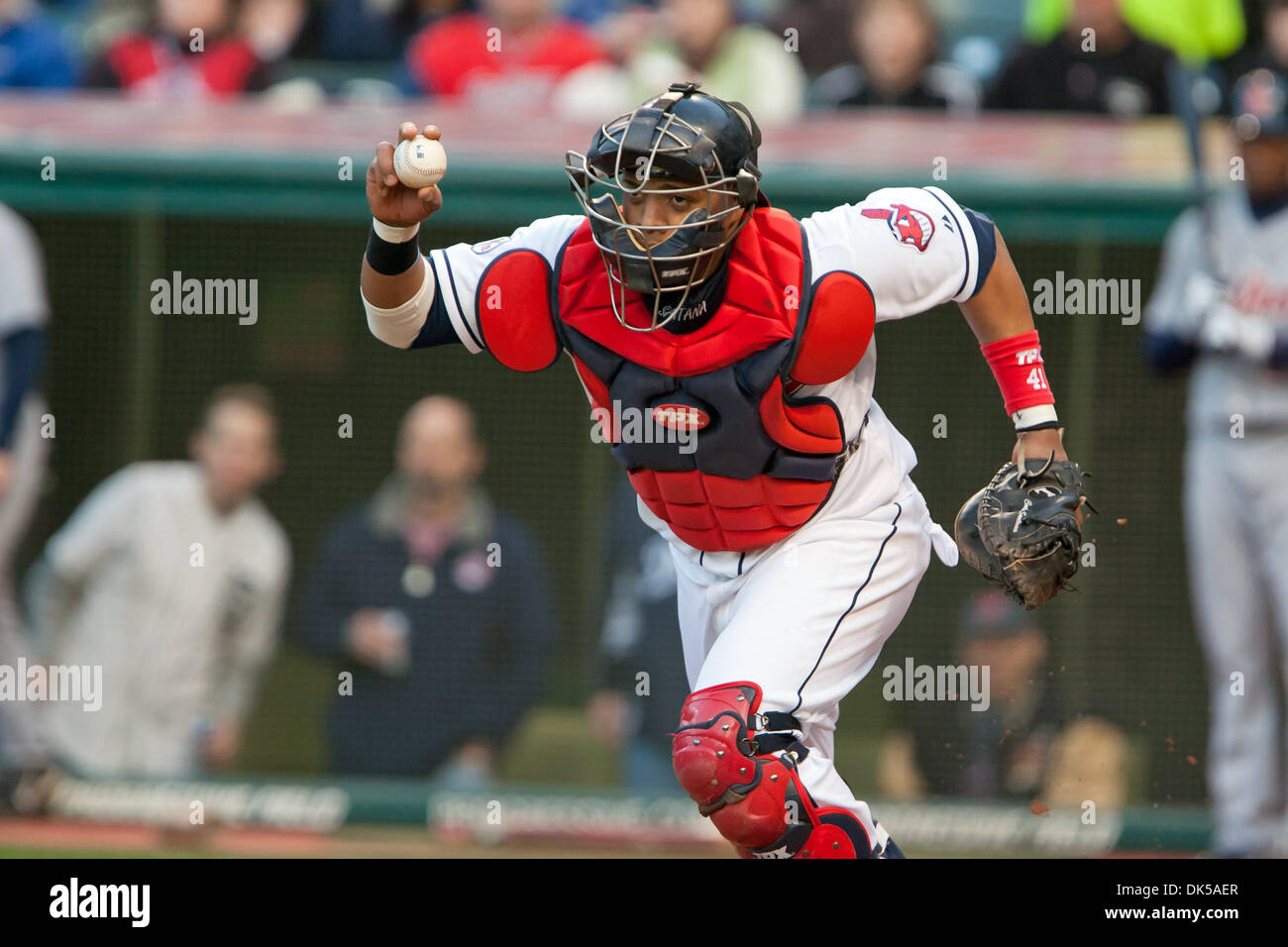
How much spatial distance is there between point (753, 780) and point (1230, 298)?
431 centimetres

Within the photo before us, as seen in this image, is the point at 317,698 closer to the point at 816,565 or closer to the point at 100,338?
the point at 100,338

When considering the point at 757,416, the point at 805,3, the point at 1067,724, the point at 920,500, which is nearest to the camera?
the point at 757,416

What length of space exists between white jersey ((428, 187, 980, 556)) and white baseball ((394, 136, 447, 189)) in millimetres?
398

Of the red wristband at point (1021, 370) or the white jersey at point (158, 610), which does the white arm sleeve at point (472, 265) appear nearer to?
the red wristband at point (1021, 370)

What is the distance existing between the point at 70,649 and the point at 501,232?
2.58m

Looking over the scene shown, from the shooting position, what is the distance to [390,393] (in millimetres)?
7949

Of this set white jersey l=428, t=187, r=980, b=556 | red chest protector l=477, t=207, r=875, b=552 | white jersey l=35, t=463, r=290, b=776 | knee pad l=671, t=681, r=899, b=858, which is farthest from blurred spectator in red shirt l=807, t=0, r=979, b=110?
knee pad l=671, t=681, r=899, b=858

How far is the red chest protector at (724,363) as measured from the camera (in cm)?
417

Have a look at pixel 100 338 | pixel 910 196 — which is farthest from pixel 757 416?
pixel 100 338

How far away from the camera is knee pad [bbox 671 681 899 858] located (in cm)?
400

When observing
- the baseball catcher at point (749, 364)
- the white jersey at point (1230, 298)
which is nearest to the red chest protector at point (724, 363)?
the baseball catcher at point (749, 364)

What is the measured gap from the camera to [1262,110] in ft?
24.4

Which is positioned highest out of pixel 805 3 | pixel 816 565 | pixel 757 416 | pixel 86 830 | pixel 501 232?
pixel 805 3

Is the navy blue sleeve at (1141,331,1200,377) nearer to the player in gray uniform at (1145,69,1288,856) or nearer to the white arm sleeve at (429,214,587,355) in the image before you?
the player in gray uniform at (1145,69,1288,856)
